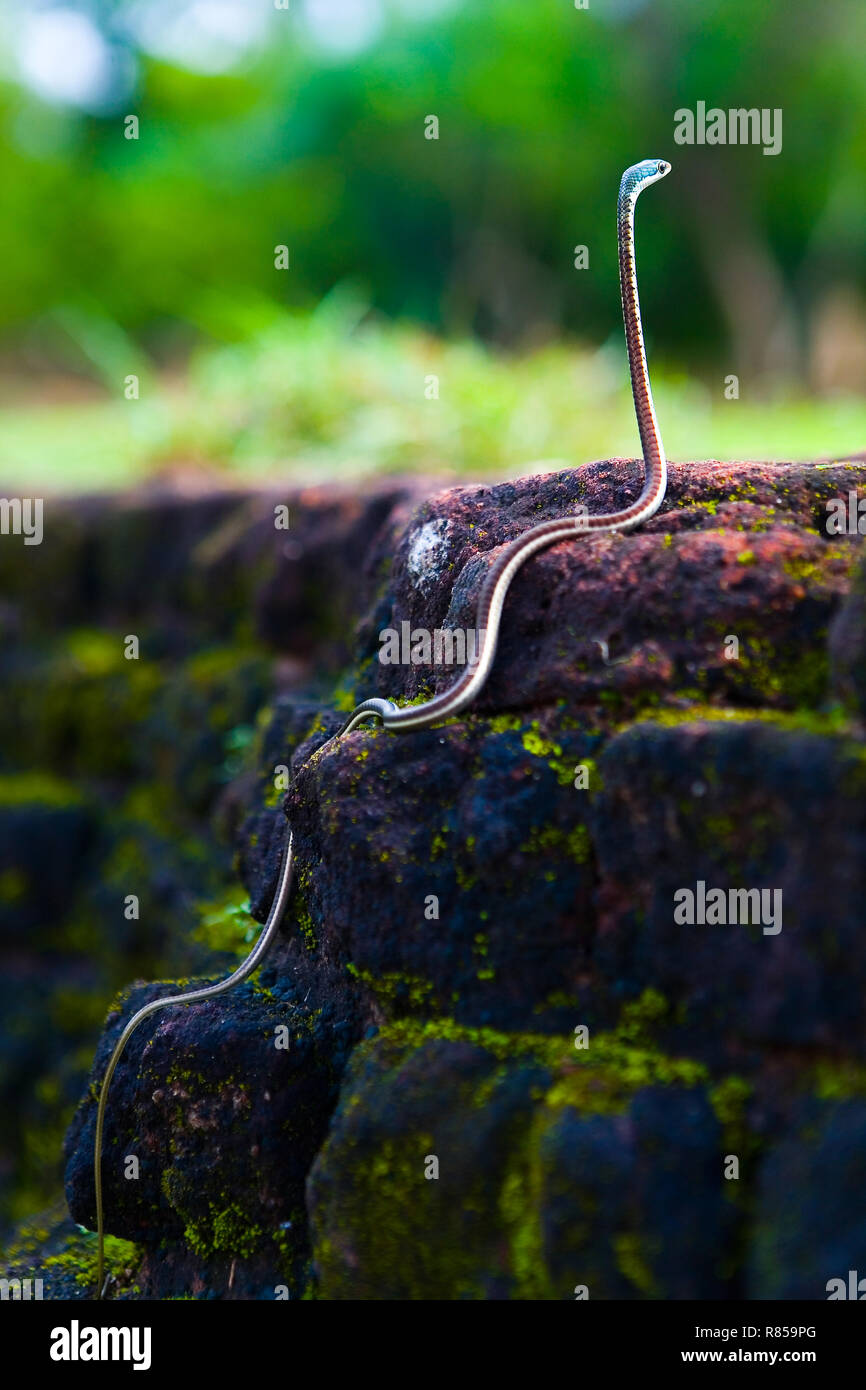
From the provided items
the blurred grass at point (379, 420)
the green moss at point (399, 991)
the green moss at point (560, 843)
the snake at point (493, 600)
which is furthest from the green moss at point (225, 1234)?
the blurred grass at point (379, 420)

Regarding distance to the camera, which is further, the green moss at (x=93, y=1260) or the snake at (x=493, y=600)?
the green moss at (x=93, y=1260)

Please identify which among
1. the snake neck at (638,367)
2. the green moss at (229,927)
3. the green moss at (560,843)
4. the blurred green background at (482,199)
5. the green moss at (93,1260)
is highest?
the blurred green background at (482,199)

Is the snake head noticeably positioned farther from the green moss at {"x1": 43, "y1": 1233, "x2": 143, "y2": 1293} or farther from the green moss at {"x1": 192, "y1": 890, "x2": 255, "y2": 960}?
the green moss at {"x1": 43, "y1": 1233, "x2": 143, "y2": 1293}

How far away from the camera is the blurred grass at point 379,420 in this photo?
23.6 ft

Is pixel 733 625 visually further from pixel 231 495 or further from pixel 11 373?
pixel 11 373

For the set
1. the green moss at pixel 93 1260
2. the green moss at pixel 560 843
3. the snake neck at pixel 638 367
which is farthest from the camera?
the green moss at pixel 93 1260

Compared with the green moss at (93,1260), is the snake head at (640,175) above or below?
above

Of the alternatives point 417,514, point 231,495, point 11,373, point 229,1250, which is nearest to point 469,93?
point 11,373

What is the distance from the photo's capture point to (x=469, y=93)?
19.0 meters

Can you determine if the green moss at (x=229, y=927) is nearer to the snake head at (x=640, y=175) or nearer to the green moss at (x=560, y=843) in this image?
the green moss at (x=560, y=843)

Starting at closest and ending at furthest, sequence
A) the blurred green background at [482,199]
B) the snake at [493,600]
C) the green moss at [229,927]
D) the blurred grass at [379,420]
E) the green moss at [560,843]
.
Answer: the green moss at [560,843] < the snake at [493,600] < the green moss at [229,927] < the blurred grass at [379,420] < the blurred green background at [482,199]

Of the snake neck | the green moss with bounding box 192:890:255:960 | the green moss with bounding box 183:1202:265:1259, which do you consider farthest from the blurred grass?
the green moss with bounding box 183:1202:265:1259

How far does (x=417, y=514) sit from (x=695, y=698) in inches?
46.7

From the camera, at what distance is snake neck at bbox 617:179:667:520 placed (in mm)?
2940
